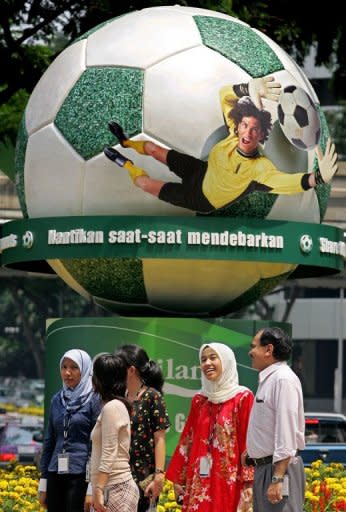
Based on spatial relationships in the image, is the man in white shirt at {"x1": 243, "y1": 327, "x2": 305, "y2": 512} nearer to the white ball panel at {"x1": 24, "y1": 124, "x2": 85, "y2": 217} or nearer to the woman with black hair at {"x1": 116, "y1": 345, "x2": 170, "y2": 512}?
the woman with black hair at {"x1": 116, "y1": 345, "x2": 170, "y2": 512}

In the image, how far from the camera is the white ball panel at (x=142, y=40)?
10672 mm

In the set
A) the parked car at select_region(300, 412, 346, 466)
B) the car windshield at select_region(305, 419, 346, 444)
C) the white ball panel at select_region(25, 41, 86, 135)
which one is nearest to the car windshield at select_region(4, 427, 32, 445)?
the parked car at select_region(300, 412, 346, 466)

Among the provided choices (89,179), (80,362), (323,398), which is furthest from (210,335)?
(323,398)

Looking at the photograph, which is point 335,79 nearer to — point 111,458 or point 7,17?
point 7,17

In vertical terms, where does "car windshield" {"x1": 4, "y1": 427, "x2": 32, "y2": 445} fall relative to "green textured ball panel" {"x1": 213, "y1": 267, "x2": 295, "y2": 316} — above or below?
above

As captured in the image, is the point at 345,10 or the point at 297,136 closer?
the point at 297,136

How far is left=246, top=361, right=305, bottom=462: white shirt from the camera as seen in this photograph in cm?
747

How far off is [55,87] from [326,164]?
7.18 ft

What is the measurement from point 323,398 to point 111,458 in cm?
5910

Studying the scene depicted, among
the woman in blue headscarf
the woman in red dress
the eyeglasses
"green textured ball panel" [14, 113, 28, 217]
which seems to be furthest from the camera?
"green textured ball panel" [14, 113, 28, 217]

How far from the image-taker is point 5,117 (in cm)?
1579

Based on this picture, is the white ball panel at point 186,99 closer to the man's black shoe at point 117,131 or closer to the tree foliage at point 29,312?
the man's black shoe at point 117,131

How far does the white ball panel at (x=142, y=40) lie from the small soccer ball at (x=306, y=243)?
169 centimetres

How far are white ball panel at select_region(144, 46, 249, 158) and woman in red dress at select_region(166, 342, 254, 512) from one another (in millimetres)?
2702
